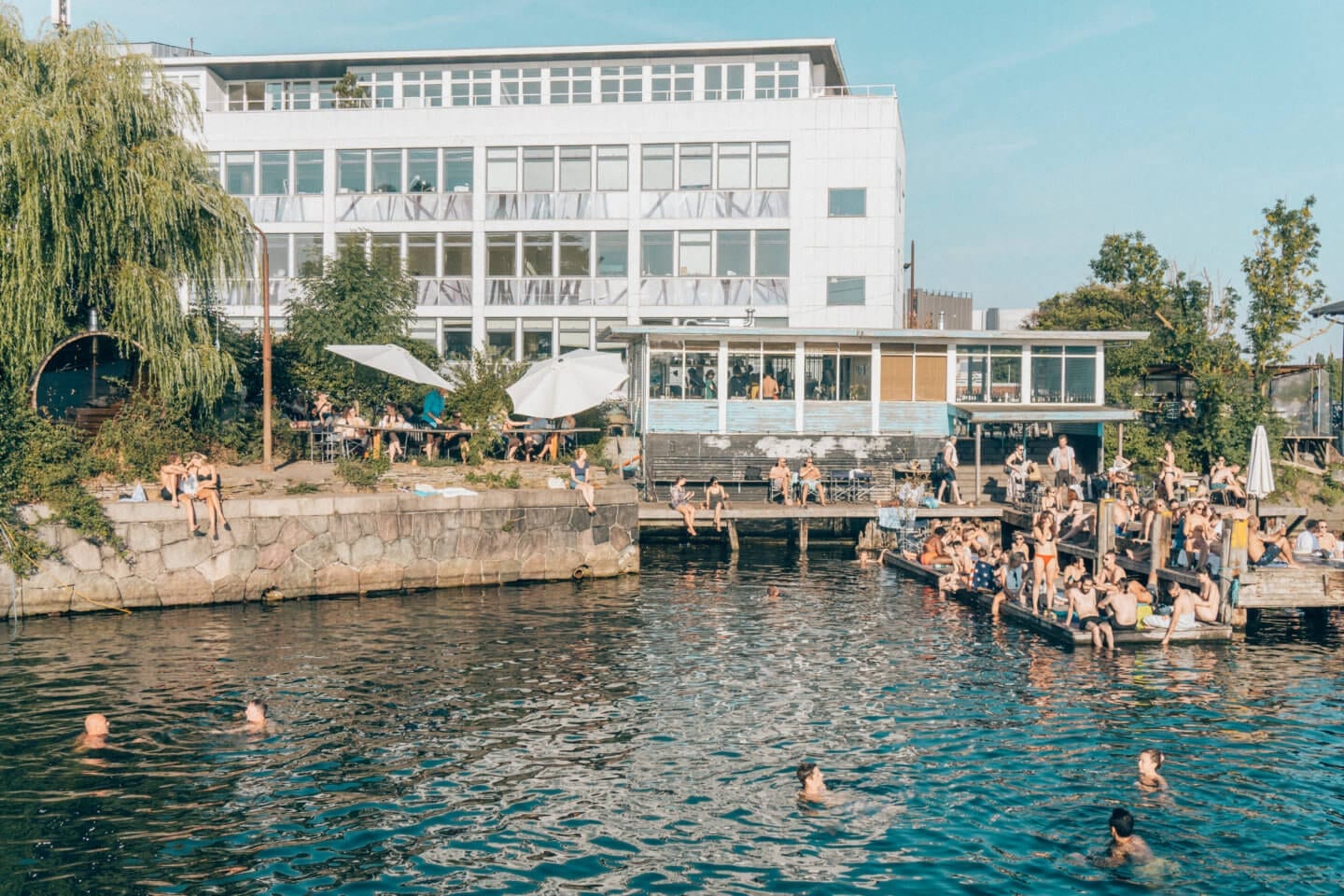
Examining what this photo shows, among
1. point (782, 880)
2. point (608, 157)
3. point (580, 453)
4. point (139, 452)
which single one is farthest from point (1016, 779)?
point (608, 157)

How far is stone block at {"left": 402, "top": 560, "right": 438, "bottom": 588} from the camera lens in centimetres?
2781

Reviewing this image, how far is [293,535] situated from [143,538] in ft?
10.1

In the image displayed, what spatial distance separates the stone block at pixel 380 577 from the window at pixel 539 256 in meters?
22.1

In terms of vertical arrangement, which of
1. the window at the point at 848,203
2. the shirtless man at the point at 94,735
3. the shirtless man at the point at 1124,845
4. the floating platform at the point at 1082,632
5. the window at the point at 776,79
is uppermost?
the window at the point at 776,79

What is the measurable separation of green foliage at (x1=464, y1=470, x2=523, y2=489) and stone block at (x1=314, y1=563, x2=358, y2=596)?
404 centimetres

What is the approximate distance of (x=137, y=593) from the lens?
25.2 metres

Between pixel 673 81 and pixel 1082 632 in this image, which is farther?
pixel 673 81

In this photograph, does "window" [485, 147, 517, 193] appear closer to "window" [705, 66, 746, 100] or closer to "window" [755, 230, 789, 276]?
"window" [705, 66, 746, 100]

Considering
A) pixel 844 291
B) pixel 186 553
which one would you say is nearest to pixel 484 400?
pixel 186 553

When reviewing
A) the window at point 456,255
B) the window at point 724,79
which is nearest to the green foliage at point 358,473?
the window at point 456,255

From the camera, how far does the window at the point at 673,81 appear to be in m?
48.9

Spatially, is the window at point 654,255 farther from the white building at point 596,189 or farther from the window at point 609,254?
the window at point 609,254

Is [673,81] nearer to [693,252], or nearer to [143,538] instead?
[693,252]

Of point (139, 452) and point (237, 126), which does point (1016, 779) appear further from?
point (237, 126)
